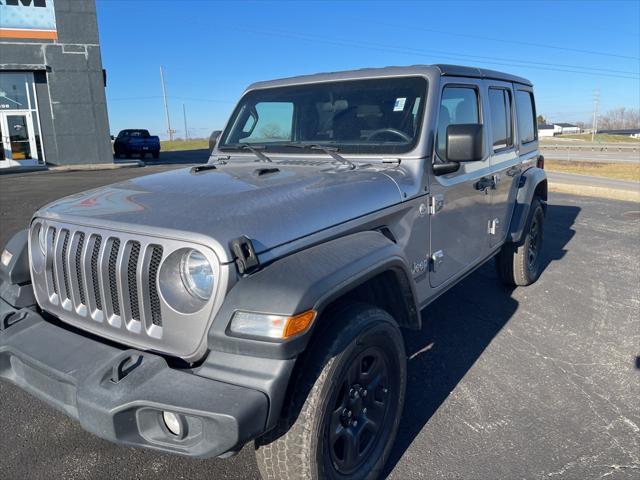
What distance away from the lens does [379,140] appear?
10.8 ft

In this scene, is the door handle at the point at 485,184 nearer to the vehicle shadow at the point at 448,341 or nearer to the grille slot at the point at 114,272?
the vehicle shadow at the point at 448,341

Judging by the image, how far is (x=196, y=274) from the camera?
204cm

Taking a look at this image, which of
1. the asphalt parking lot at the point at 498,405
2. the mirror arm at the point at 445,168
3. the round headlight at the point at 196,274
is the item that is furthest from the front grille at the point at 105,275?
the mirror arm at the point at 445,168

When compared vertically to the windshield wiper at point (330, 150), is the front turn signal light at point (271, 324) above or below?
below

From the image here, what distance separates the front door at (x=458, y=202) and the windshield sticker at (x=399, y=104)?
247 millimetres

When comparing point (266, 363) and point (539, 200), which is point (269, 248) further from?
point (539, 200)

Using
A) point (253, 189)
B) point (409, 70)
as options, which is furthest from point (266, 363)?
point (409, 70)

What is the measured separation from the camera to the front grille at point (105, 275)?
2076 millimetres

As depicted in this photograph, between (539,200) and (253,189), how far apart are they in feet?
13.2

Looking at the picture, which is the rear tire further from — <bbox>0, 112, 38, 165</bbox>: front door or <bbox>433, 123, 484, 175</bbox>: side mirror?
<bbox>0, 112, 38, 165</bbox>: front door

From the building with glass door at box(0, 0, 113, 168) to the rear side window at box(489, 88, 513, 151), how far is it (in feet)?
70.5

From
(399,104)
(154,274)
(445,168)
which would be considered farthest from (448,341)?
(154,274)

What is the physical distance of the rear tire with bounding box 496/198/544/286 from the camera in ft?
16.9

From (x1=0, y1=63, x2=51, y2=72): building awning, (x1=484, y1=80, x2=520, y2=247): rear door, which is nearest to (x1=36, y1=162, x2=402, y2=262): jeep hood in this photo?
(x1=484, y1=80, x2=520, y2=247): rear door
